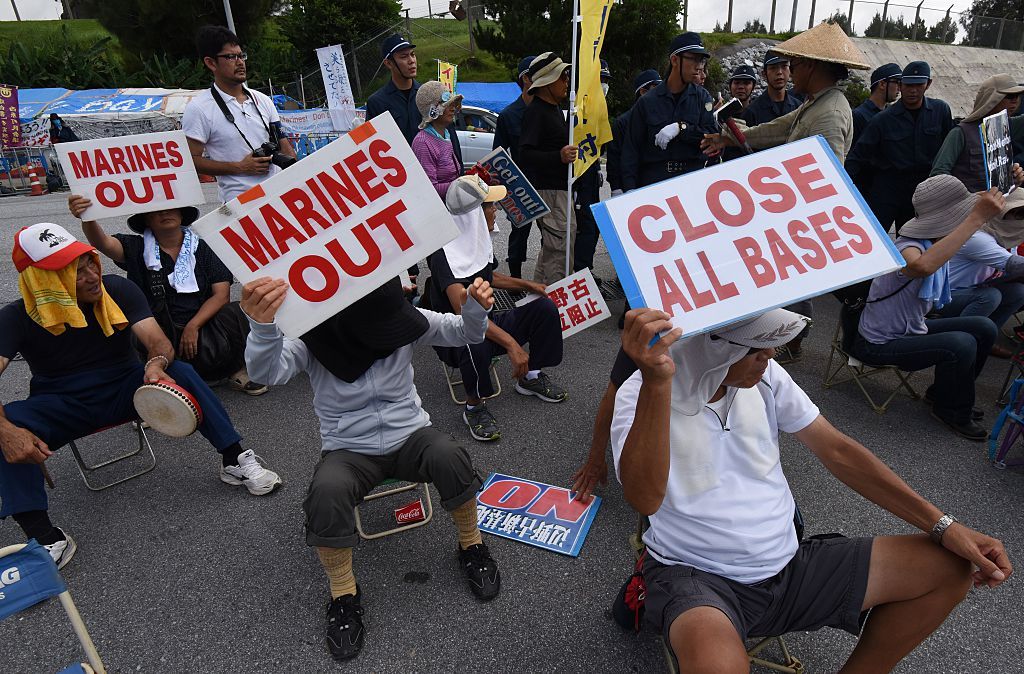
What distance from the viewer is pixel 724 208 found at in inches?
61.6

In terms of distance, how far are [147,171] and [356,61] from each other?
2280 centimetres

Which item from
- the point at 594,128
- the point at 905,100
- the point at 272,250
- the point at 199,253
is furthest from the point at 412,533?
the point at 905,100

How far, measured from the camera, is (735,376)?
1670mm

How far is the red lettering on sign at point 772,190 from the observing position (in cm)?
156

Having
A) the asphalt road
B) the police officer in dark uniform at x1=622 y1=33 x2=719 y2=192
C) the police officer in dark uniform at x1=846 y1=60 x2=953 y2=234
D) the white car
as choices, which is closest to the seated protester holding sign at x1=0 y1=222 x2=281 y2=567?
the asphalt road

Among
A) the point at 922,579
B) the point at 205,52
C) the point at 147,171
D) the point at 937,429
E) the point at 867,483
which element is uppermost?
the point at 205,52

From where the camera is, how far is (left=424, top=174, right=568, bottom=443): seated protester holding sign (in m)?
3.17

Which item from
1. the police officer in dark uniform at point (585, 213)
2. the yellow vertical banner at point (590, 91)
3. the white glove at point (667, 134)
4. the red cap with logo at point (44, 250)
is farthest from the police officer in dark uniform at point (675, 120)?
the red cap with logo at point (44, 250)

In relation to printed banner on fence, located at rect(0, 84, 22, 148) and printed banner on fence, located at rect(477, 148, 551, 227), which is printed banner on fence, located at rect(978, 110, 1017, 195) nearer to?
printed banner on fence, located at rect(477, 148, 551, 227)

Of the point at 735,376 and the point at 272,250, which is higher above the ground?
the point at 272,250

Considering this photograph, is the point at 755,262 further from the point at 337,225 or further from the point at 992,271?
the point at 992,271

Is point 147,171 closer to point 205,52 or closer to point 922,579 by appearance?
point 205,52

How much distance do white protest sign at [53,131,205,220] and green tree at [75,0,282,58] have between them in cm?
3135

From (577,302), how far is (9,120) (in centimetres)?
1804
